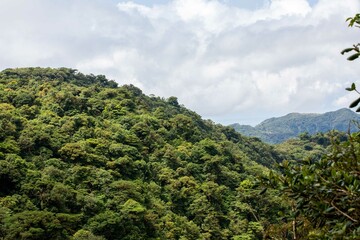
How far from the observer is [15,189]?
873 inches

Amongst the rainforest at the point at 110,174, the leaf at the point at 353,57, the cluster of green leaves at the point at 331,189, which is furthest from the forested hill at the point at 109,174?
the leaf at the point at 353,57

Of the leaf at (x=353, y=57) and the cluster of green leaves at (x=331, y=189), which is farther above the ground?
the leaf at (x=353, y=57)

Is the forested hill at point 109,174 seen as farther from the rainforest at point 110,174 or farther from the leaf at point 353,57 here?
the leaf at point 353,57

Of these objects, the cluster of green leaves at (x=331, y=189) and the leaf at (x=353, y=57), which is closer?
the cluster of green leaves at (x=331, y=189)

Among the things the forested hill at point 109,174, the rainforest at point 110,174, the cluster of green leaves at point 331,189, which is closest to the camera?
the cluster of green leaves at point 331,189

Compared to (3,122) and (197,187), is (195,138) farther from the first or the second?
(3,122)

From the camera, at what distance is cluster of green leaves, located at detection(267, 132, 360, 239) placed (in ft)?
7.37

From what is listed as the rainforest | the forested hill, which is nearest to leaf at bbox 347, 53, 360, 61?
the rainforest

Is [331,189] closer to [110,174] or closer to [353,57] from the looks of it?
[353,57]

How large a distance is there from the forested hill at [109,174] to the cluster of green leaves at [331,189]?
34.1ft

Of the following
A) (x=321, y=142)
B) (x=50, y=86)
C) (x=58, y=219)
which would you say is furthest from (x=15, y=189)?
(x=321, y=142)

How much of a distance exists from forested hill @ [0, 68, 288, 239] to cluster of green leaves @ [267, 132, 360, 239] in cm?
1041

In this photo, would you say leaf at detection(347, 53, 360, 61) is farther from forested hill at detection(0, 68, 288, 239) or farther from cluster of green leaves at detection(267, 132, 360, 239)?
forested hill at detection(0, 68, 288, 239)

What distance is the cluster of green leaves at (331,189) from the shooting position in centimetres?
225
